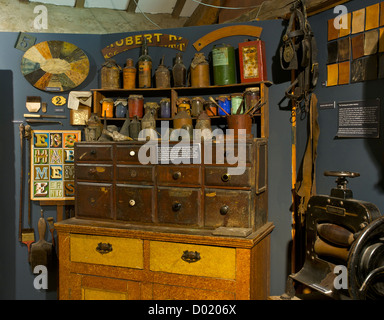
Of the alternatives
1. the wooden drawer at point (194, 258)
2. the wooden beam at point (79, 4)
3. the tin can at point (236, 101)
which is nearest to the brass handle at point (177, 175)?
the wooden drawer at point (194, 258)

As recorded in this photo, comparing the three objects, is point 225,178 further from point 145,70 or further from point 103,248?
point 145,70

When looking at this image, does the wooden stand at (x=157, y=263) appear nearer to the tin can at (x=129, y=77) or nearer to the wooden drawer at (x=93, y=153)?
the wooden drawer at (x=93, y=153)

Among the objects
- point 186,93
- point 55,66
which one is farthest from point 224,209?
point 55,66

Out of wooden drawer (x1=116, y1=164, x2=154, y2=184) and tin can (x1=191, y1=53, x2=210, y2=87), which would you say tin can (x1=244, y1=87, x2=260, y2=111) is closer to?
tin can (x1=191, y1=53, x2=210, y2=87)

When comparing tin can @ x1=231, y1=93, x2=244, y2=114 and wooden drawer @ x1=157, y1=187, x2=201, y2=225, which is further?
tin can @ x1=231, y1=93, x2=244, y2=114

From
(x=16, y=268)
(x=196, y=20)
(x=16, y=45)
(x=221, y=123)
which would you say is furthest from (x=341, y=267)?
(x=196, y=20)

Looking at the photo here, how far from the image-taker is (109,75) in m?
3.49

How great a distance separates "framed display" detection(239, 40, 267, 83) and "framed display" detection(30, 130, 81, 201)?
1821 millimetres

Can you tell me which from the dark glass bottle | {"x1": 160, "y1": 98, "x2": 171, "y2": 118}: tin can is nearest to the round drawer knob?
{"x1": 160, "y1": 98, "x2": 171, "y2": 118}: tin can

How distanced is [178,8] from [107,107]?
313 cm

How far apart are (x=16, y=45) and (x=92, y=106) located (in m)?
0.99

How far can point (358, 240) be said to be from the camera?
5.01 feet

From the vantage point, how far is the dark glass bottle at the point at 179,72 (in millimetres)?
3354

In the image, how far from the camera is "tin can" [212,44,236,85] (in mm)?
3240
